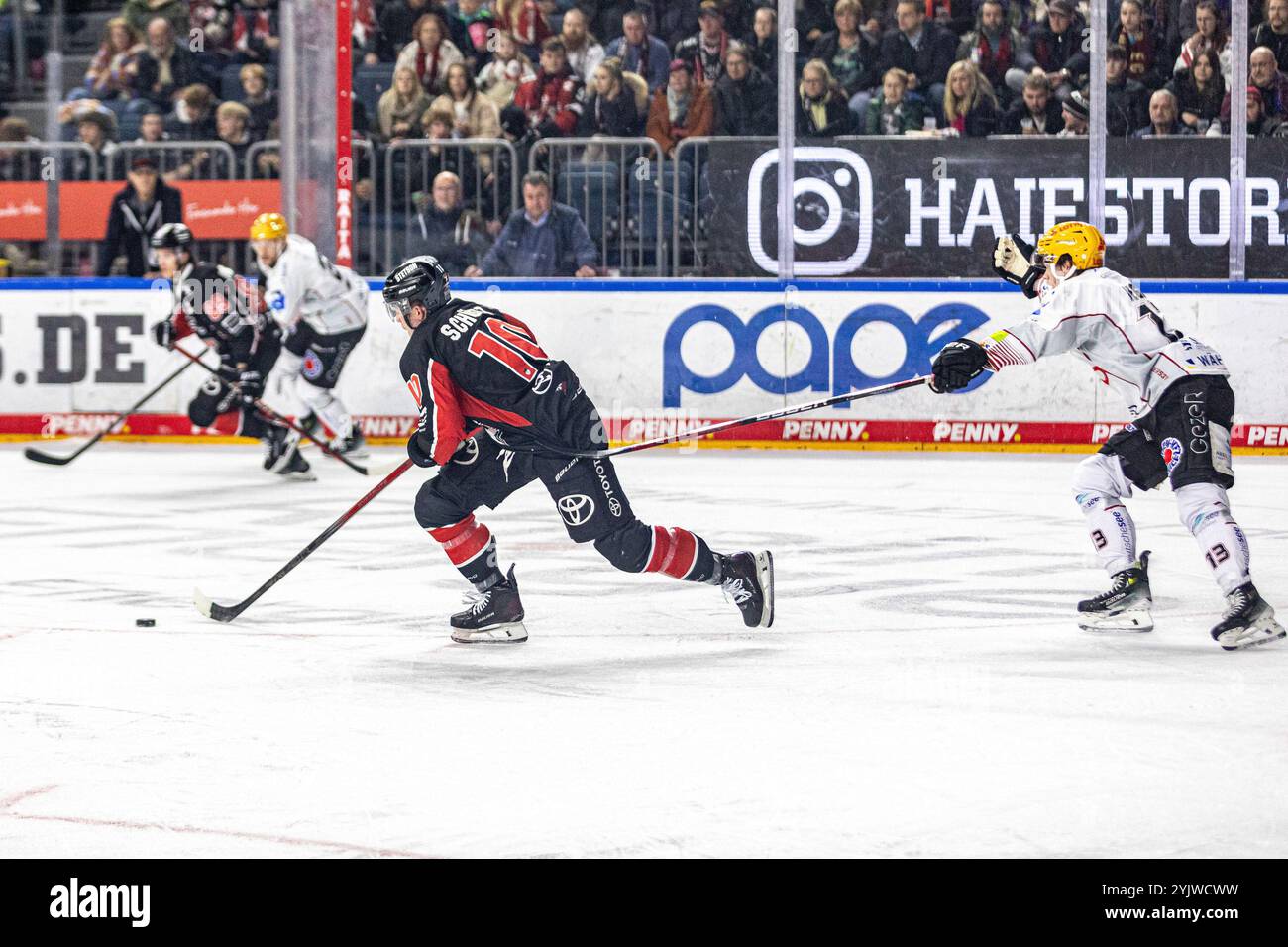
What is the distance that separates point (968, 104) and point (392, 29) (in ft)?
13.4

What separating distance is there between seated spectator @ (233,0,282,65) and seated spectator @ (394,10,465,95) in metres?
1.63

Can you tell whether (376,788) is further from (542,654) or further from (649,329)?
(649,329)

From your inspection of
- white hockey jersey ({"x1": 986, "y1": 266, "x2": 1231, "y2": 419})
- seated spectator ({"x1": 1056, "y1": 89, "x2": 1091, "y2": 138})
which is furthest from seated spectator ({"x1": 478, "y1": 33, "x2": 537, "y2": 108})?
white hockey jersey ({"x1": 986, "y1": 266, "x2": 1231, "y2": 419})

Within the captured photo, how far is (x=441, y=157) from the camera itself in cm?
1260

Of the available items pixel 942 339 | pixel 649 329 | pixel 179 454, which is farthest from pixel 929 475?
pixel 179 454

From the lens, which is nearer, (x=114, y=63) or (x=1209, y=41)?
(x=1209, y=41)

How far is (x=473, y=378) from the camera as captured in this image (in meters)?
5.94

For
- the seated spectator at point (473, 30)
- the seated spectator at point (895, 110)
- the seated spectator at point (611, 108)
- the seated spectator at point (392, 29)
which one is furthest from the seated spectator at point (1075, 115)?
the seated spectator at point (392, 29)

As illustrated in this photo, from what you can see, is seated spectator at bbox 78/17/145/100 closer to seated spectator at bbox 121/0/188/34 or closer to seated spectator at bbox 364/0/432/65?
seated spectator at bbox 121/0/188/34

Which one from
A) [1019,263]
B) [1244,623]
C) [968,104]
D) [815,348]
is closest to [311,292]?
[815,348]

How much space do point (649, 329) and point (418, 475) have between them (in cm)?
206

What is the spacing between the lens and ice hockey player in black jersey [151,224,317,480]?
10820 mm

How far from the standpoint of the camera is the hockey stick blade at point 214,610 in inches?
257

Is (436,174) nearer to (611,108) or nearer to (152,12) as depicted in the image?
(611,108)
